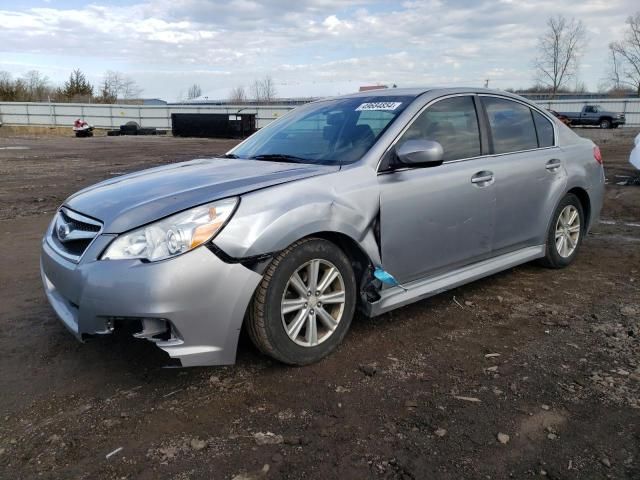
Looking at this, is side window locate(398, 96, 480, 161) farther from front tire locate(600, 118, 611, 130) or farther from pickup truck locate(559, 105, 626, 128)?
pickup truck locate(559, 105, 626, 128)

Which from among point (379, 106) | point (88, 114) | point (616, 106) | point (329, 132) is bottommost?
point (329, 132)

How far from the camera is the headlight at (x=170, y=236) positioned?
2.71 meters

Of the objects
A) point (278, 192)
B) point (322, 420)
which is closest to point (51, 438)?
point (322, 420)

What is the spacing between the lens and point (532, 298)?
14.5 ft

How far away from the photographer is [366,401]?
9.25 ft

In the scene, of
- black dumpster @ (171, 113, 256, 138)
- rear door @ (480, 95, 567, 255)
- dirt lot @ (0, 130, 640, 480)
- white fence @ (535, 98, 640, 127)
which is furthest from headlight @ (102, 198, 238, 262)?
white fence @ (535, 98, 640, 127)

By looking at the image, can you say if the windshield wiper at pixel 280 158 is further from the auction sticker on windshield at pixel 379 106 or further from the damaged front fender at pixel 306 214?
the auction sticker on windshield at pixel 379 106

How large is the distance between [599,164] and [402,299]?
3129 millimetres

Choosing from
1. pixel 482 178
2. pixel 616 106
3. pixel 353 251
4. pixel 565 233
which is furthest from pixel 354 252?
pixel 616 106

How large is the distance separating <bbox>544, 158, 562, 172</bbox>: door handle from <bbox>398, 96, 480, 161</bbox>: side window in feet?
3.04

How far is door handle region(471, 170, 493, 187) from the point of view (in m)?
3.96

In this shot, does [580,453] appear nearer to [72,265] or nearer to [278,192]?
[278,192]

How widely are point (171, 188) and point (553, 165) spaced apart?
3341 millimetres

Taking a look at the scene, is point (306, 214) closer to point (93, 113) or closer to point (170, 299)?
point (170, 299)
